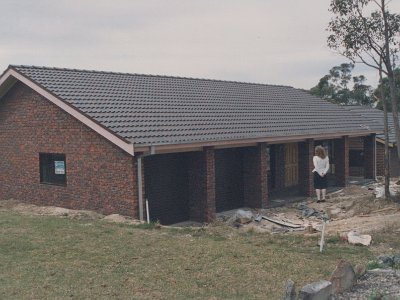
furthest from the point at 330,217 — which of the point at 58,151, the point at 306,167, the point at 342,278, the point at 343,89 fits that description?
the point at 343,89

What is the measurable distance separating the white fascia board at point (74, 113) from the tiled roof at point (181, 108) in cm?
15

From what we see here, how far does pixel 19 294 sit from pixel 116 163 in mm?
6525

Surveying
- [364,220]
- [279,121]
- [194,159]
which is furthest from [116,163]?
[279,121]

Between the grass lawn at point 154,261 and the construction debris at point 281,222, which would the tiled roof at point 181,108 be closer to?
the construction debris at point 281,222

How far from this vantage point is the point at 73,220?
12320 millimetres

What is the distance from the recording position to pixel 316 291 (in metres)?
5.52

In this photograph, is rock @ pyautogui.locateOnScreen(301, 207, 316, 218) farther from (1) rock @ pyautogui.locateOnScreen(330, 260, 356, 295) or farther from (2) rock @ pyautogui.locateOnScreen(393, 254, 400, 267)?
A: (1) rock @ pyautogui.locateOnScreen(330, 260, 356, 295)

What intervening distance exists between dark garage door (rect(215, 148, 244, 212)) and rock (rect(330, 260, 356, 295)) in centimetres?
972

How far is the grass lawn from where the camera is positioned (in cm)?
682

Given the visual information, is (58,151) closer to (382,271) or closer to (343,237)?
(343,237)

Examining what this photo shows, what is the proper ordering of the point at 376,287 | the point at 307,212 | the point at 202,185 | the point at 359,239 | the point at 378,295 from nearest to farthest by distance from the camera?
the point at 378,295, the point at 376,287, the point at 359,239, the point at 202,185, the point at 307,212

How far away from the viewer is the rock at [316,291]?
17.9 ft

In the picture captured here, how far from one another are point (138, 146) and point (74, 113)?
261 centimetres

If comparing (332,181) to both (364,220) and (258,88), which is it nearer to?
(258,88)
